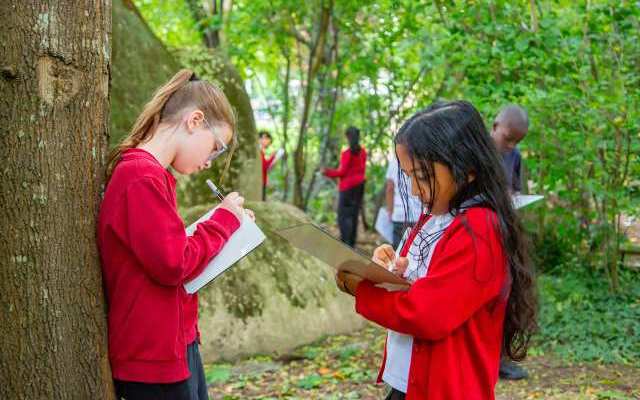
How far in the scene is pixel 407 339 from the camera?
2311mm

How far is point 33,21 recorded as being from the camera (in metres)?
2.17

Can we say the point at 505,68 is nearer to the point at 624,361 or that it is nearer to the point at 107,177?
the point at 624,361

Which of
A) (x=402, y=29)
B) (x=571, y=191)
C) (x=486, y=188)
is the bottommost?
(x=571, y=191)

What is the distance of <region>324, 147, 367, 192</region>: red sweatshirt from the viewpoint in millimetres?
10664

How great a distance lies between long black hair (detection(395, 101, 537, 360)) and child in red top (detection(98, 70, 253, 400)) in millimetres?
624

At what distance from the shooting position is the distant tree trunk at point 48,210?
2.16 metres

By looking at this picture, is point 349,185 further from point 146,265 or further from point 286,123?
point 146,265

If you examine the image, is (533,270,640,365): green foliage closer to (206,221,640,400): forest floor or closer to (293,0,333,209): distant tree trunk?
(206,221,640,400): forest floor

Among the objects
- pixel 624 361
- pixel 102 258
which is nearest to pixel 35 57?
pixel 102 258

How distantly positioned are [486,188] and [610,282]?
214 inches

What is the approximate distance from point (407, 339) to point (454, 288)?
12.0 inches

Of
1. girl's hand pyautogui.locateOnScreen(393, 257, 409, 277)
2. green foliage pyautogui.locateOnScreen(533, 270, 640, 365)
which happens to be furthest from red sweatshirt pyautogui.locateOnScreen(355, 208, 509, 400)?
green foliage pyautogui.locateOnScreen(533, 270, 640, 365)

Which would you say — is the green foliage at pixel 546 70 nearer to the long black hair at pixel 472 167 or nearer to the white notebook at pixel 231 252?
the long black hair at pixel 472 167

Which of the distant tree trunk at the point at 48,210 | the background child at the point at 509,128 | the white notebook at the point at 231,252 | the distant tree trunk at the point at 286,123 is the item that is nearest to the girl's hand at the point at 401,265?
the white notebook at the point at 231,252
